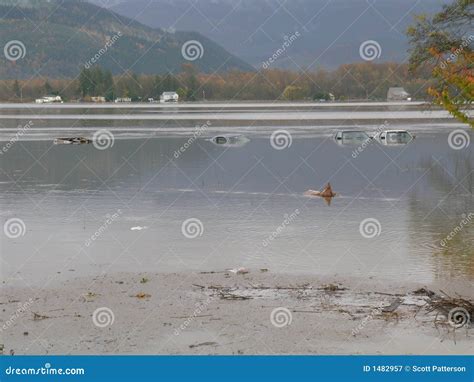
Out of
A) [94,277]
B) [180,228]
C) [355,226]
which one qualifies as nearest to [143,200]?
[180,228]

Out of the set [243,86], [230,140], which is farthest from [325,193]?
[243,86]

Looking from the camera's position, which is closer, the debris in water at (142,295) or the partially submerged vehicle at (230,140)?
the debris in water at (142,295)

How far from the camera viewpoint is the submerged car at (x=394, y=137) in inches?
1748

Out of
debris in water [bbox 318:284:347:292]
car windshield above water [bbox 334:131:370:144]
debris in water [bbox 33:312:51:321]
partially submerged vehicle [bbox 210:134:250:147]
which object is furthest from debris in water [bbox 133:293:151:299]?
car windshield above water [bbox 334:131:370:144]

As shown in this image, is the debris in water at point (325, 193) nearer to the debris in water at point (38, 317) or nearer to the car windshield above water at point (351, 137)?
the debris in water at point (38, 317)

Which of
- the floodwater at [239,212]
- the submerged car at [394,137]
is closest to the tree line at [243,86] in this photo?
the submerged car at [394,137]

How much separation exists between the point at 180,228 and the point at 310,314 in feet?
24.5

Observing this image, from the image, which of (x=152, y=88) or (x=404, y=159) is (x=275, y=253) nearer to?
(x=404, y=159)

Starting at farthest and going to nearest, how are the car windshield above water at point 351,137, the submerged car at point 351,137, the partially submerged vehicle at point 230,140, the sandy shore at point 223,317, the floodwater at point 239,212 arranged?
the car windshield above water at point 351,137 → the submerged car at point 351,137 → the partially submerged vehicle at point 230,140 → the floodwater at point 239,212 → the sandy shore at point 223,317

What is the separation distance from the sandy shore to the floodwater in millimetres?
961

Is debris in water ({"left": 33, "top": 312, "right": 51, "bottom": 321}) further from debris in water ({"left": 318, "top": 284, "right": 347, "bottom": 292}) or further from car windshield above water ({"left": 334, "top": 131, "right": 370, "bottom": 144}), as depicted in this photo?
car windshield above water ({"left": 334, "top": 131, "right": 370, "bottom": 144})

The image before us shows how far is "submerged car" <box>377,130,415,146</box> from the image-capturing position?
4441cm

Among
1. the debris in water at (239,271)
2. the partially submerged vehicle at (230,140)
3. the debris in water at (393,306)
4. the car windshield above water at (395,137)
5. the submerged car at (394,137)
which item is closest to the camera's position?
the debris in water at (393,306)

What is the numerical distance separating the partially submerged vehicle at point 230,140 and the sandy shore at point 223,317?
28.8 metres
